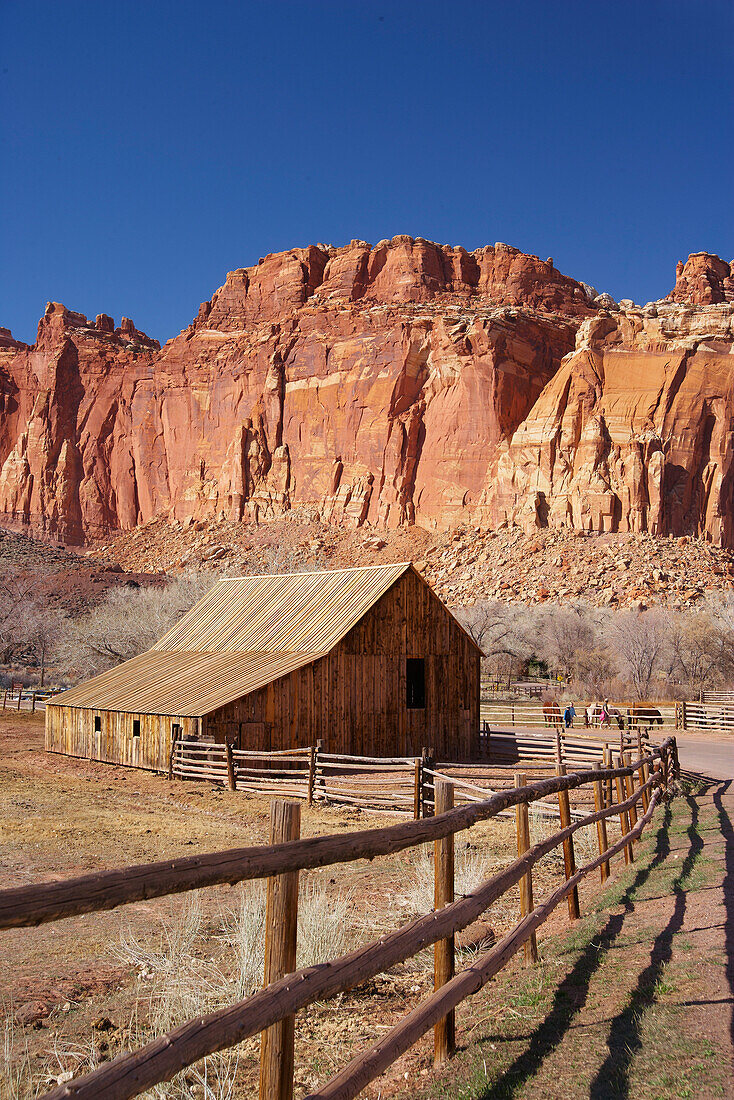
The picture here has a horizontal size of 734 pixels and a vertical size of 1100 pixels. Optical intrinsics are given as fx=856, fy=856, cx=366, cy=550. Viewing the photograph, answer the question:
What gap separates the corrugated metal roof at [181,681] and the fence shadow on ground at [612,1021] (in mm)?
13047

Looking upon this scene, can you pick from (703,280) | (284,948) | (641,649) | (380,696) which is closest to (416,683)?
(380,696)

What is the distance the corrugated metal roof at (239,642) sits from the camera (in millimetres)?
20181

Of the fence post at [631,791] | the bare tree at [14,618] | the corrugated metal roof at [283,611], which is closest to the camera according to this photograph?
the fence post at [631,791]

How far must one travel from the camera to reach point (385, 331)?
90.5 meters

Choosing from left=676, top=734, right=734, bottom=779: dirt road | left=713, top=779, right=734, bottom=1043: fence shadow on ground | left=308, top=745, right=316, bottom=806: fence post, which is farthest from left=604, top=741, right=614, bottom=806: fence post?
left=308, top=745, right=316, bottom=806: fence post

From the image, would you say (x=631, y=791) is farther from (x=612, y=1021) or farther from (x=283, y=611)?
(x=283, y=611)

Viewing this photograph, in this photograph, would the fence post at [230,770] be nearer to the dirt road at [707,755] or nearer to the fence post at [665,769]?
the fence post at [665,769]

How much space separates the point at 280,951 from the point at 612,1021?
7.64 feet

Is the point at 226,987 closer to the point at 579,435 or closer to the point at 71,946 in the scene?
the point at 71,946

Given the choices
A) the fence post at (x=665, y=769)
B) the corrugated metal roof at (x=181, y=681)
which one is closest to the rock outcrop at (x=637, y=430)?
the corrugated metal roof at (x=181, y=681)

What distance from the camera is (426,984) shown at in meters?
6.05

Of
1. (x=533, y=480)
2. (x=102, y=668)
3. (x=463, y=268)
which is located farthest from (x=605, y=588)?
(x=463, y=268)

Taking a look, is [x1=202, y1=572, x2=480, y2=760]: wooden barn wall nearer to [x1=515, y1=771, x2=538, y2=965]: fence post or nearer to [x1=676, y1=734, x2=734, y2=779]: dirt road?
[x1=676, y1=734, x2=734, y2=779]: dirt road

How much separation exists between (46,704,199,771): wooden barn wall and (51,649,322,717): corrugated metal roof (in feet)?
0.74
